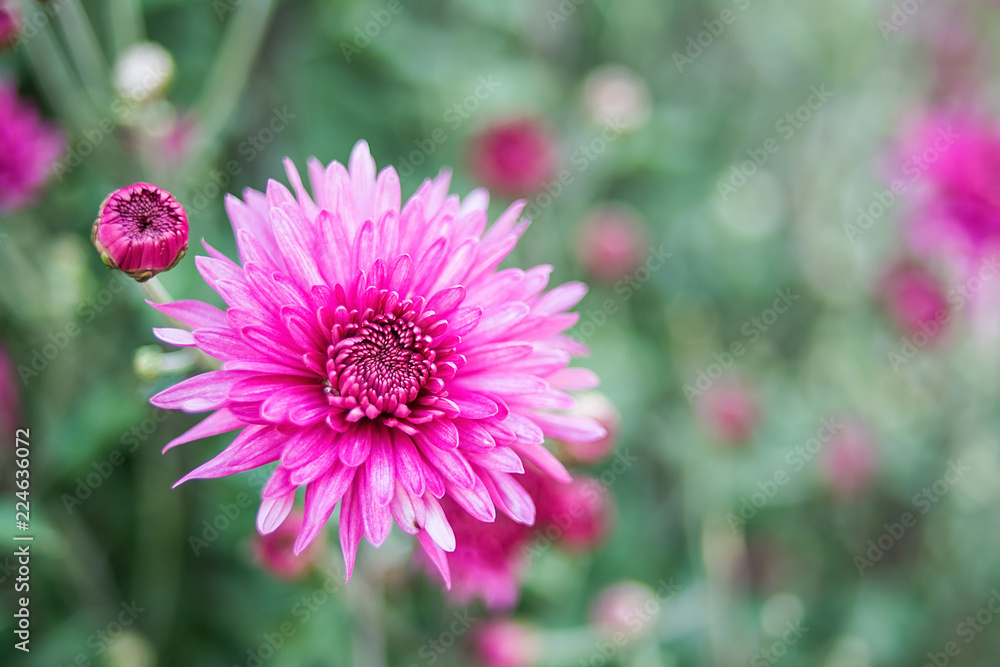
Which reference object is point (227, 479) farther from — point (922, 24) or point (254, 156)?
point (922, 24)

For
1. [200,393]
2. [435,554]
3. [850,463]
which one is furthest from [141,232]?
[850,463]

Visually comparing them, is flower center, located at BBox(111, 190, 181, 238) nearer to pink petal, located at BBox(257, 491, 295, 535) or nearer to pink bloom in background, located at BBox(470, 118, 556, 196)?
pink petal, located at BBox(257, 491, 295, 535)

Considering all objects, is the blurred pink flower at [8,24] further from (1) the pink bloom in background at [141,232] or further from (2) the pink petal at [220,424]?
(2) the pink petal at [220,424]

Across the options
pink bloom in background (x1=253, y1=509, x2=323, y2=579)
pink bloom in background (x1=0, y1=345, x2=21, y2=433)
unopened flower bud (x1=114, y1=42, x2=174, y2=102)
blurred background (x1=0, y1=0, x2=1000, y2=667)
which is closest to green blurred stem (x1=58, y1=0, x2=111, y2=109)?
blurred background (x1=0, y1=0, x2=1000, y2=667)

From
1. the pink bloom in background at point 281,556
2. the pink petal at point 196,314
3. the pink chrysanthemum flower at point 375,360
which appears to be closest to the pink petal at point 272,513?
the pink chrysanthemum flower at point 375,360

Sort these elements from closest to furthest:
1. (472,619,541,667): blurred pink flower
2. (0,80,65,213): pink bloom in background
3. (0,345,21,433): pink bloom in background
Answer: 1. (0,80,65,213): pink bloom in background
2. (0,345,21,433): pink bloom in background
3. (472,619,541,667): blurred pink flower

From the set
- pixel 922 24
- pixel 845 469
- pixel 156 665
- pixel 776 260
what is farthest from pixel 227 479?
pixel 922 24
